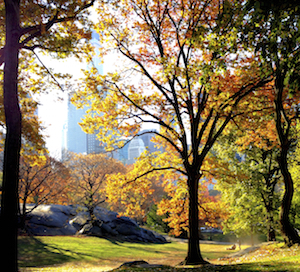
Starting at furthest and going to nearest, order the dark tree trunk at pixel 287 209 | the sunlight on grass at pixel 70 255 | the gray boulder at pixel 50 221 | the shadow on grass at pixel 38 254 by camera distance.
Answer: the gray boulder at pixel 50 221
the shadow on grass at pixel 38 254
the sunlight on grass at pixel 70 255
the dark tree trunk at pixel 287 209

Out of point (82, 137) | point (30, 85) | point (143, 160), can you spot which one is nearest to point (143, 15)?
point (30, 85)

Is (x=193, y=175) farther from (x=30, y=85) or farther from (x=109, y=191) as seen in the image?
(x=30, y=85)

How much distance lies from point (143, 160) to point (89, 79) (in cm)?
402

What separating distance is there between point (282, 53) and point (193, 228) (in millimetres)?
6762

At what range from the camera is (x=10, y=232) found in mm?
5492

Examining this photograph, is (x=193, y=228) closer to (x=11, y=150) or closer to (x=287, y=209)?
(x=287, y=209)

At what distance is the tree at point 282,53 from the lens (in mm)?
4887

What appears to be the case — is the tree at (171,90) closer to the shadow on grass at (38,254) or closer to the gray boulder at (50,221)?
the shadow on grass at (38,254)

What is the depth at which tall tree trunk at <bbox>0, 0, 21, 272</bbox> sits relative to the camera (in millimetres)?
5441

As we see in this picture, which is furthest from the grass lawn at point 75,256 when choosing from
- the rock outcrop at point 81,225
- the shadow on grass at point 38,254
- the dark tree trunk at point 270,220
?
the dark tree trunk at point 270,220

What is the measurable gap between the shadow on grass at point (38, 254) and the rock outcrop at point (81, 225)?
4259mm

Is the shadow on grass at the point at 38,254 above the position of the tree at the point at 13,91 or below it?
below

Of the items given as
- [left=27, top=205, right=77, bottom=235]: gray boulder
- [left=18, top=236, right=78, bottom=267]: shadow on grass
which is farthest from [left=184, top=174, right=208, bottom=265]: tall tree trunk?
[left=27, top=205, right=77, bottom=235]: gray boulder

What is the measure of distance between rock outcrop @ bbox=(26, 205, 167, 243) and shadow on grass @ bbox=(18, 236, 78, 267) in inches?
168
